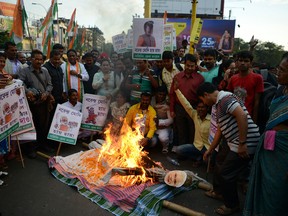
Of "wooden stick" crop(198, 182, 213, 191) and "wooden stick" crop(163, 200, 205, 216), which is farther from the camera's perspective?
"wooden stick" crop(198, 182, 213, 191)

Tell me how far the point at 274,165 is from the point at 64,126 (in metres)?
4.35

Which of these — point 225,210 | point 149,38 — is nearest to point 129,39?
point 149,38

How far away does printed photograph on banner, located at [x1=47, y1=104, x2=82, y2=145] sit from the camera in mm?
5734

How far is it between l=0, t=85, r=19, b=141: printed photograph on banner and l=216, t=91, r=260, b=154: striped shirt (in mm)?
3684

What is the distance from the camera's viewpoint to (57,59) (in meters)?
6.45

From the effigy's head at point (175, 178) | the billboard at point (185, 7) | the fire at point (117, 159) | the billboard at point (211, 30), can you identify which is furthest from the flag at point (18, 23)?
the billboard at point (185, 7)

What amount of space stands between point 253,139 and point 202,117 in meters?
2.06

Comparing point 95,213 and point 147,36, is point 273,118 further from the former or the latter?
point 147,36

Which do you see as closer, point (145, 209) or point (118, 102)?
point (145, 209)

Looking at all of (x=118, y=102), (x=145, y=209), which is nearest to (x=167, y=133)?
(x=118, y=102)

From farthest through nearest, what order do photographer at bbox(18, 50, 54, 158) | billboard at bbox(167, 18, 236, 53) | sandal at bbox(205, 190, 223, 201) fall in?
billboard at bbox(167, 18, 236, 53), photographer at bbox(18, 50, 54, 158), sandal at bbox(205, 190, 223, 201)

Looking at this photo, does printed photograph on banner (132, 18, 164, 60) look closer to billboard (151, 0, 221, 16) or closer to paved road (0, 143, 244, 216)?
paved road (0, 143, 244, 216)

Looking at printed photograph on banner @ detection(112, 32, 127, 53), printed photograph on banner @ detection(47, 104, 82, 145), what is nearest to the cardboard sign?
printed photograph on banner @ detection(112, 32, 127, 53)

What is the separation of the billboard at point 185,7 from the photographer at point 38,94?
24.0 metres
